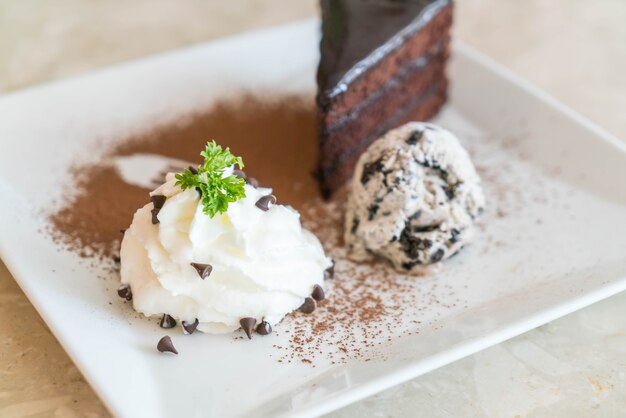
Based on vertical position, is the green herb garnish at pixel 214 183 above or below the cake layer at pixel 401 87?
above

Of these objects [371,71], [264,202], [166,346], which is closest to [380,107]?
[371,71]

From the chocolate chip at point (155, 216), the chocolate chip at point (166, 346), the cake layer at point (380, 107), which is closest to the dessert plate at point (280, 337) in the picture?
the chocolate chip at point (166, 346)

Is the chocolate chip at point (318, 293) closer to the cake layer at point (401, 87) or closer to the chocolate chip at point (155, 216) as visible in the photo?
the chocolate chip at point (155, 216)

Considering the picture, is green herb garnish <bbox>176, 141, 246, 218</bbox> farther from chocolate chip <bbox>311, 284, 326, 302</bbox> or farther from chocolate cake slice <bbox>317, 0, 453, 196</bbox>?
chocolate cake slice <bbox>317, 0, 453, 196</bbox>

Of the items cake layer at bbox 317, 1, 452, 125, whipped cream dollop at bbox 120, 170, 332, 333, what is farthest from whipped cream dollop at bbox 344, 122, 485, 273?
Answer: whipped cream dollop at bbox 120, 170, 332, 333

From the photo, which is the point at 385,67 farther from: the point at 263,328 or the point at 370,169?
the point at 263,328

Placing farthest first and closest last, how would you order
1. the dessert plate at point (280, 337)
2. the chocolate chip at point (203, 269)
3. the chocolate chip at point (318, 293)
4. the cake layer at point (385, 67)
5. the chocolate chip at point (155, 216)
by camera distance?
the cake layer at point (385, 67) → the chocolate chip at point (318, 293) → the chocolate chip at point (155, 216) → the chocolate chip at point (203, 269) → the dessert plate at point (280, 337)
